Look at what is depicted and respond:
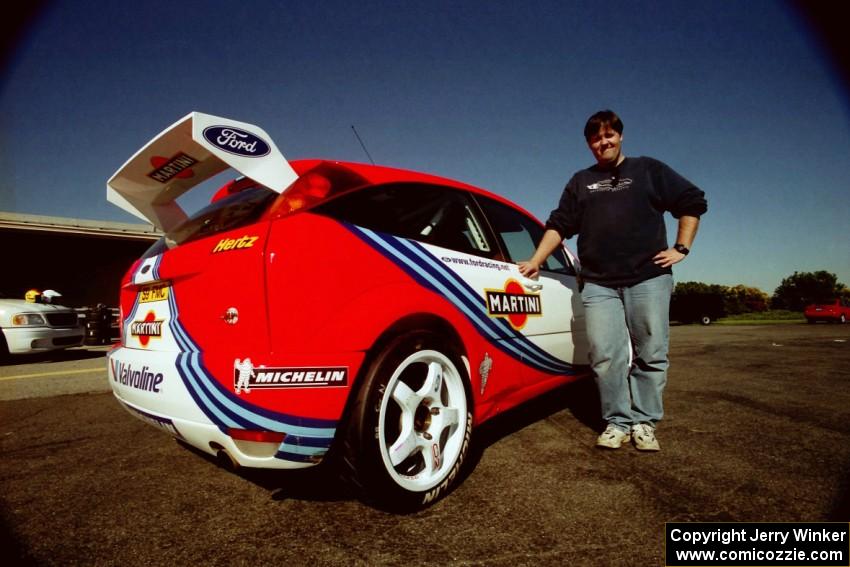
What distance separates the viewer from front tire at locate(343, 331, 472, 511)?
1516 millimetres

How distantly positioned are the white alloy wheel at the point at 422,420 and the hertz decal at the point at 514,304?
19.0 inches

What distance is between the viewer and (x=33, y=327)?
6730 millimetres

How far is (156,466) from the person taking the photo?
7.12ft

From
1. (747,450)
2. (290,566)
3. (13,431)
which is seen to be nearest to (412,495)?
(290,566)

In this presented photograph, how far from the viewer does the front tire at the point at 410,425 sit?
1516 mm

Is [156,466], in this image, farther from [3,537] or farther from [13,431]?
[13,431]

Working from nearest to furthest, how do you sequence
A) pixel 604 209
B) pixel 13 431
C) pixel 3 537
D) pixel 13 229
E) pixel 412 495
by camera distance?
pixel 3 537
pixel 412 495
pixel 604 209
pixel 13 431
pixel 13 229

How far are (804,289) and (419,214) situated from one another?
96.9 metres

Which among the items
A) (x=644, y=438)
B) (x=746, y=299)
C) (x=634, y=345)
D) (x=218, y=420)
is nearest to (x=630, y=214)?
(x=634, y=345)

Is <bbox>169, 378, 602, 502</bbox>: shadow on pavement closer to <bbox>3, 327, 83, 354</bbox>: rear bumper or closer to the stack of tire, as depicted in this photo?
<bbox>3, 327, 83, 354</bbox>: rear bumper

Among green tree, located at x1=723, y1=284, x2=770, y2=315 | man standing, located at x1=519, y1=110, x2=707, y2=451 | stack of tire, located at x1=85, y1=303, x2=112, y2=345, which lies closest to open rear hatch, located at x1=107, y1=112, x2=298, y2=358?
man standing, located at x1=519, y1=110, x2=707, y2=451

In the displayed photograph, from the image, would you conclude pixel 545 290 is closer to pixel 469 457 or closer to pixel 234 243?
pixel 469 457

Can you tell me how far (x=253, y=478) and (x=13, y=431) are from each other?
2.11 meters

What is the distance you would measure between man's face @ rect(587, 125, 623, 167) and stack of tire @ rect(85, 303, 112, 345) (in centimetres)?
1203
